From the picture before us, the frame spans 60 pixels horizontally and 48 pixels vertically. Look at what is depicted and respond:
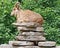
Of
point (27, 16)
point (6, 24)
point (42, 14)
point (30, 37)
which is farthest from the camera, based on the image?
point (42, 14)

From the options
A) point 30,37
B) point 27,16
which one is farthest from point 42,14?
point 30,37

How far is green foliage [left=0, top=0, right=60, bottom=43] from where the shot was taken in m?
8.10

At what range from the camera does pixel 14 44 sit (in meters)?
6.23

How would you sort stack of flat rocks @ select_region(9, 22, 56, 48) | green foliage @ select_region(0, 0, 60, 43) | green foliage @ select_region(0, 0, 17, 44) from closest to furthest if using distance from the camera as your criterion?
1. stack of flat rocks @ select_region(9, 22, 56, 48)
2. green foliage @ select_region(0, 0, 17, 44)
3. green foliage @ select_region(0, 0, 60, 43)

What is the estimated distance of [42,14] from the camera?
28.1 ft

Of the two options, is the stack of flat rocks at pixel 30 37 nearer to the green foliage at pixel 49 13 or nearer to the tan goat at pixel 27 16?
the tan goat at pixel 27 16

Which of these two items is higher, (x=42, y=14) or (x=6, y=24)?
(x=42, y=14)

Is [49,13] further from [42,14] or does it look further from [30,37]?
[30,37]

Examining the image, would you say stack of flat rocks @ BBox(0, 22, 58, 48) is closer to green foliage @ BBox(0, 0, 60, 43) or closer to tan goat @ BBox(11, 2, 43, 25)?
tan goat @ BBox(11, 2, 43, 25)

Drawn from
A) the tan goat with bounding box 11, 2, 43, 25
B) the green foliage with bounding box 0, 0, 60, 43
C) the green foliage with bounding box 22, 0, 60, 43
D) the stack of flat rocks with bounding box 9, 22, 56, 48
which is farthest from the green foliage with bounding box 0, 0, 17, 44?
the stack of flat rocks with bounding box 9, 22, 56, 48

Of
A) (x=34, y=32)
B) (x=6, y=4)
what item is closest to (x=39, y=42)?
(x=34, y=32)

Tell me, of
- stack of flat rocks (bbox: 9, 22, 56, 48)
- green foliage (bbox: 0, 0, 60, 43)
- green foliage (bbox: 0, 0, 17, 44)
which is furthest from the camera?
green foliage (bbox: 0, 0, 60, 43)

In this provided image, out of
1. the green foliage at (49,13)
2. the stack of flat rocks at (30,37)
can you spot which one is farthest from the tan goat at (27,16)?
the green foliage at (49,13)

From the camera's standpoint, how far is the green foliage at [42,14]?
8.10 metres
